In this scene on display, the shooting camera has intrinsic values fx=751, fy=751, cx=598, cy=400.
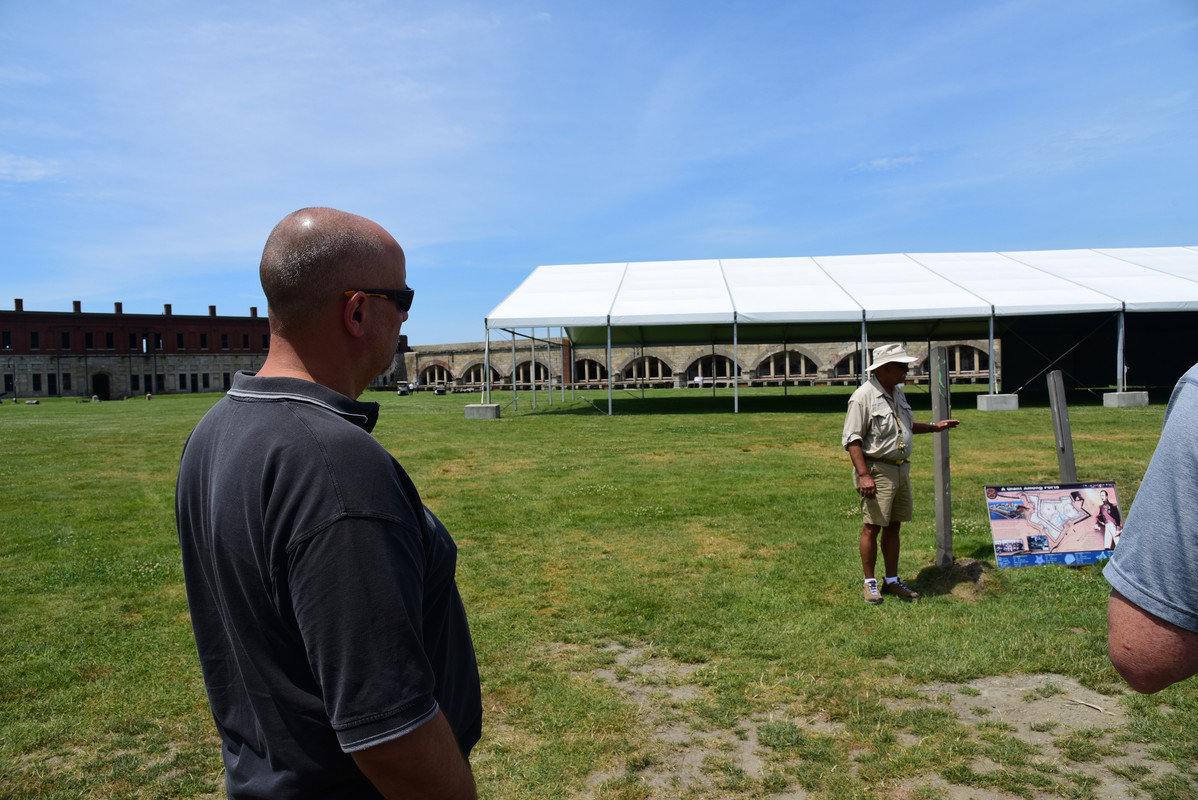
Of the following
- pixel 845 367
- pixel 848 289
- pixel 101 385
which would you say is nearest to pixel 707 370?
pixel 845 367

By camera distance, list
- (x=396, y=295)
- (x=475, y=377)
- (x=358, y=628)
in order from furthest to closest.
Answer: (x=475, y=377), (x=396, y=295), (x=358, y=628)

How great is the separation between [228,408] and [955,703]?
4.01m

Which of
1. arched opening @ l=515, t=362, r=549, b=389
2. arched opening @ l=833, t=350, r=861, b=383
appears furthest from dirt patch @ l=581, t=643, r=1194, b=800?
arched opening @ l=515, t=362, r=549, b=389

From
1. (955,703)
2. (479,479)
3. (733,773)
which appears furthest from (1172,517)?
(479,479)

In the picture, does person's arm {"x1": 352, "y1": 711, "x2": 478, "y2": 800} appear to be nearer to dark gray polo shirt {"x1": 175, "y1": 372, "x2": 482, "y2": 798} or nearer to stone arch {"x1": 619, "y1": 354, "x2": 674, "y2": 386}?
dark gray polo shirt {"x1": 175, "y1": 372, "x2": 482, "y2": 798}

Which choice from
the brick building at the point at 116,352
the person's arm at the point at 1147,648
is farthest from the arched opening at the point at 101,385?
the person's arm at the point at 1147,648

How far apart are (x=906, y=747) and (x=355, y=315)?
3359mm

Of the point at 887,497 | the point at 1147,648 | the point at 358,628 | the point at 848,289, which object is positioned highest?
the point at 848,289

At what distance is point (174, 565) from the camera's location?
7164mm

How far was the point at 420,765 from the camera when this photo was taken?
125 centimetres

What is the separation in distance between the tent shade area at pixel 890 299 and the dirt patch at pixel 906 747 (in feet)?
51.2

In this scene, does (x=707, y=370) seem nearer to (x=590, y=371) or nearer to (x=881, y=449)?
(x=590, y=371)

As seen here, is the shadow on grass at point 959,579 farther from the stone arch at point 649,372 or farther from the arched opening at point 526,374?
the arched opening at point 526,374

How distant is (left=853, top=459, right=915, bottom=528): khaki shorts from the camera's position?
5527 mm
